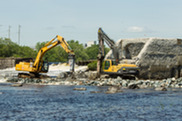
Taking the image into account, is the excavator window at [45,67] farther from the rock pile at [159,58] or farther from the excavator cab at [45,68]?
the rock pile at [159,58]

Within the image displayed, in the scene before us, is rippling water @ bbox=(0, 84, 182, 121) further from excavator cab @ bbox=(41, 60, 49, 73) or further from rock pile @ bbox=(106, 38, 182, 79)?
excavator cab @ bbox=(41, 60, 49, 73)

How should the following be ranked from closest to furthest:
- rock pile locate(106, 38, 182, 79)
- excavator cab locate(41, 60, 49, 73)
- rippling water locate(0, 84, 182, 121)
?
1. rippling water locate(0, 84, 182, 121)
2. rock pile locate(106, 38, 182, 79)
3. excavator cab locate(41, 60, 49, 73)

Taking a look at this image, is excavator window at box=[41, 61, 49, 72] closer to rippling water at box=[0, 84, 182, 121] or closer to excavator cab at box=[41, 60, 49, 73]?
excavator cab at box=[41, 60, 49, 73]

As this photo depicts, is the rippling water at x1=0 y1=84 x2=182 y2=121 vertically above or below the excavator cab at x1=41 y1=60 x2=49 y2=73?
below

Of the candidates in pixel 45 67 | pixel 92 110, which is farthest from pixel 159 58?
pixel 92 110

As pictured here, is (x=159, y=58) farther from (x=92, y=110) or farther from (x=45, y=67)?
(x=92, y=110)

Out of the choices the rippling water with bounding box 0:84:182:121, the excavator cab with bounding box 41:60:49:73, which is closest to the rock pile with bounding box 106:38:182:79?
the excavator cab with bounding box 41:60:49:73

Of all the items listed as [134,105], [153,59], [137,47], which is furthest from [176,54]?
[134,105]

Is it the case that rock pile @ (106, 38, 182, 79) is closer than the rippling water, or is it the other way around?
the rippling water

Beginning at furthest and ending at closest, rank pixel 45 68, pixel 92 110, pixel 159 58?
pixel 45 68 < pixel 159 58 < pixel 92 110

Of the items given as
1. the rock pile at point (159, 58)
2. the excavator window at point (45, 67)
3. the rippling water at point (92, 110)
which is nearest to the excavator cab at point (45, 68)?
the excavator window at point (45, 67)

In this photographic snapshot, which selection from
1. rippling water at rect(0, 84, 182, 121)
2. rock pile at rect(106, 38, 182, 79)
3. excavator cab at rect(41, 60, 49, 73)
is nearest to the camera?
rippling water at rect(0, 84, 182, 121)

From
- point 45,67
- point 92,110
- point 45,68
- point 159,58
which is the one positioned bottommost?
point 92,110

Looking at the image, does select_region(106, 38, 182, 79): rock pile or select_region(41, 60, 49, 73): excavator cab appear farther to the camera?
select_region(41, 60, 49, 73): excavator cab
